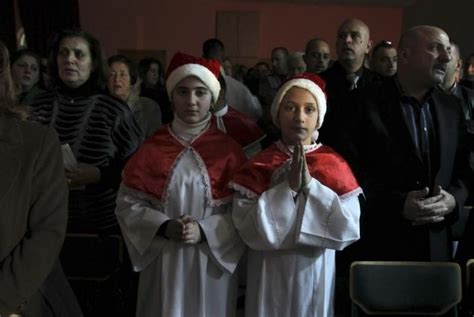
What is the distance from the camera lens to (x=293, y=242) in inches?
96.2

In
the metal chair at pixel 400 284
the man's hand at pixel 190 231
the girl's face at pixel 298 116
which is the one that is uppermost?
the girl's face at pixel 298 116

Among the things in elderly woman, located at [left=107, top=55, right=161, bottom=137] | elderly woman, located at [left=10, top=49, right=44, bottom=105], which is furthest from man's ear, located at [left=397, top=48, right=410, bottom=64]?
elderly woman, located at [left=10, top=49, right=44, bottom=105]

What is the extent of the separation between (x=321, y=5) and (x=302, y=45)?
2.77ft

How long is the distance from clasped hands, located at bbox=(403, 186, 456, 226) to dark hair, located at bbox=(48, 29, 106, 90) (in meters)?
1.44

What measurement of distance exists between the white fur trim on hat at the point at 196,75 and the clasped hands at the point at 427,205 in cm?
90

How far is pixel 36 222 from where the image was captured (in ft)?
5.82

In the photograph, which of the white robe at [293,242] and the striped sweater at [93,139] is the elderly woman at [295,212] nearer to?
the white robe at [293,242]

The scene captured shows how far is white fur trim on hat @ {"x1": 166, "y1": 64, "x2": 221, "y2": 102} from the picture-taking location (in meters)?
2.63

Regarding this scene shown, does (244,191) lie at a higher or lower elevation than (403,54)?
lower

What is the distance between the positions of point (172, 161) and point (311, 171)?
0.55 metres

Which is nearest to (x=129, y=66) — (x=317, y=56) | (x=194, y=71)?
(x=317, y=56)

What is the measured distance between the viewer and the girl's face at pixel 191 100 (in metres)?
2.58

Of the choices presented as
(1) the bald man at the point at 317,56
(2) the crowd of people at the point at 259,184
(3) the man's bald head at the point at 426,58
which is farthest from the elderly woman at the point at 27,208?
(1) the bald man at the point at 317,56

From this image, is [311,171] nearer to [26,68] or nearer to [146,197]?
[146,197]
